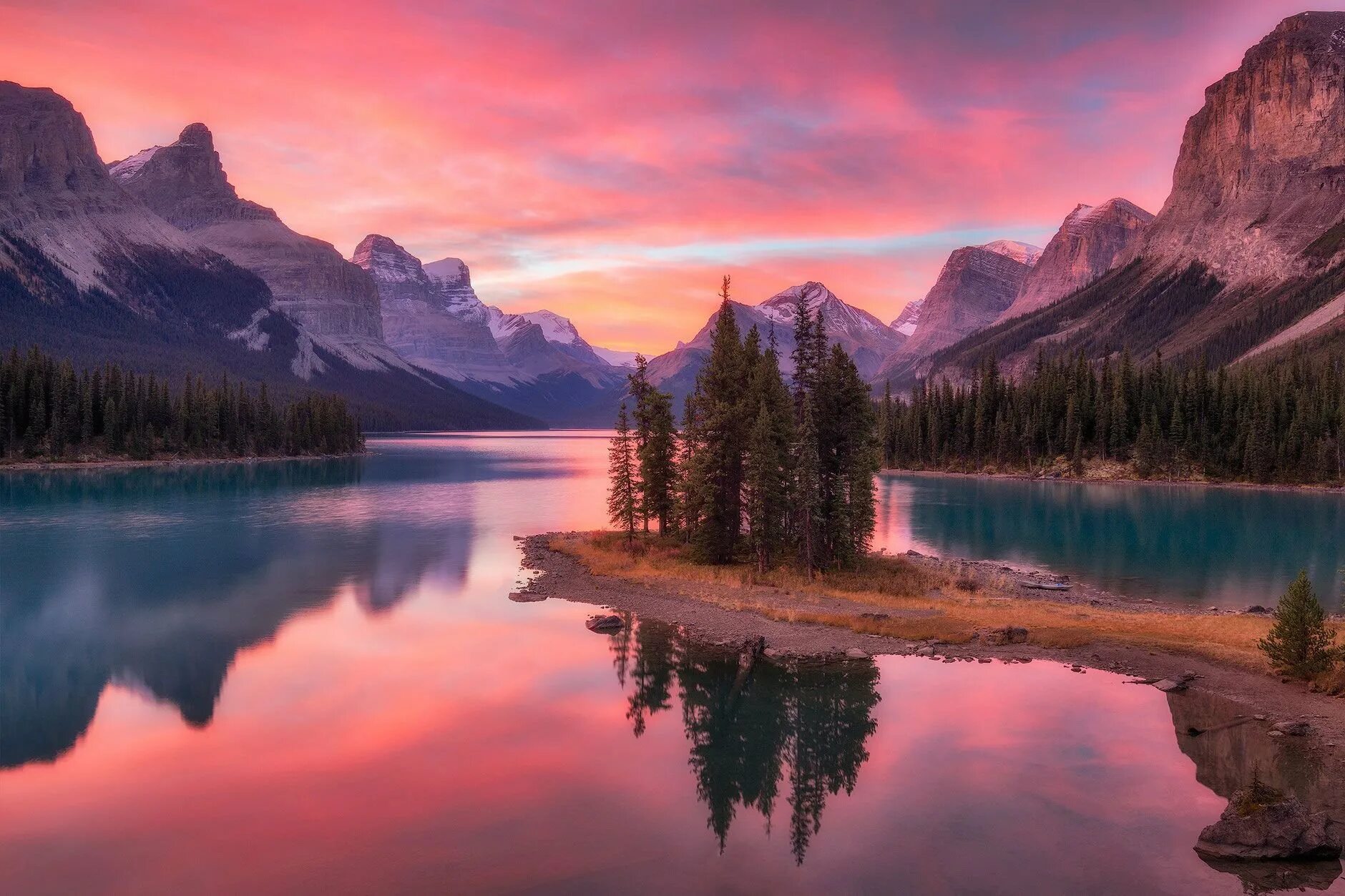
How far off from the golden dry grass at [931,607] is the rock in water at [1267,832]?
14756 mm

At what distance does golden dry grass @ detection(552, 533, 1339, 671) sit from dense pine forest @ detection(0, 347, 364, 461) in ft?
456

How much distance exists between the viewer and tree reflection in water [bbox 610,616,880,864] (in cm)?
2583

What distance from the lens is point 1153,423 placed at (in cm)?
15175

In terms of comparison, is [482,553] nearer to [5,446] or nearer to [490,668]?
[490,668]

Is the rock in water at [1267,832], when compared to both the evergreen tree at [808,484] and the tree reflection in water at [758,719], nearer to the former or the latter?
the tree reflection in water at [758,719]

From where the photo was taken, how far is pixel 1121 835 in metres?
22.2

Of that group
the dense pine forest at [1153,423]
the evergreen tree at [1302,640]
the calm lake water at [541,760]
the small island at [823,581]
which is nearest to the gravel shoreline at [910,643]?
the small island at [823,581]

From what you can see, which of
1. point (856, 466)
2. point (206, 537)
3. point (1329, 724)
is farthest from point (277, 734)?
point (206, 537)

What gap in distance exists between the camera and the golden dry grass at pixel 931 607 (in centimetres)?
3966

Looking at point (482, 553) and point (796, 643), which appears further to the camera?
Result: point (482, 553)

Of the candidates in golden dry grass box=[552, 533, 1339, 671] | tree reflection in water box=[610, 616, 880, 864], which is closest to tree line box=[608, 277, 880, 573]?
golden dry grass box=[552, 533, 1339, 671]

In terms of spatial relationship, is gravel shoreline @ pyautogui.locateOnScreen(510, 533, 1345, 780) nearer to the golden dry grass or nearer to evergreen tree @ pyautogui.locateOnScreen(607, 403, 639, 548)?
the golden dry grass

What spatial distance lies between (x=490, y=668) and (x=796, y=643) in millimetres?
14598

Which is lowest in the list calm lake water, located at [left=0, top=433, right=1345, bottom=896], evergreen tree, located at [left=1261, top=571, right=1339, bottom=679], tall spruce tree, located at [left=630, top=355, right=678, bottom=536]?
calm lake water, located at [left=0, top=433, right=1345, bottom=896]
